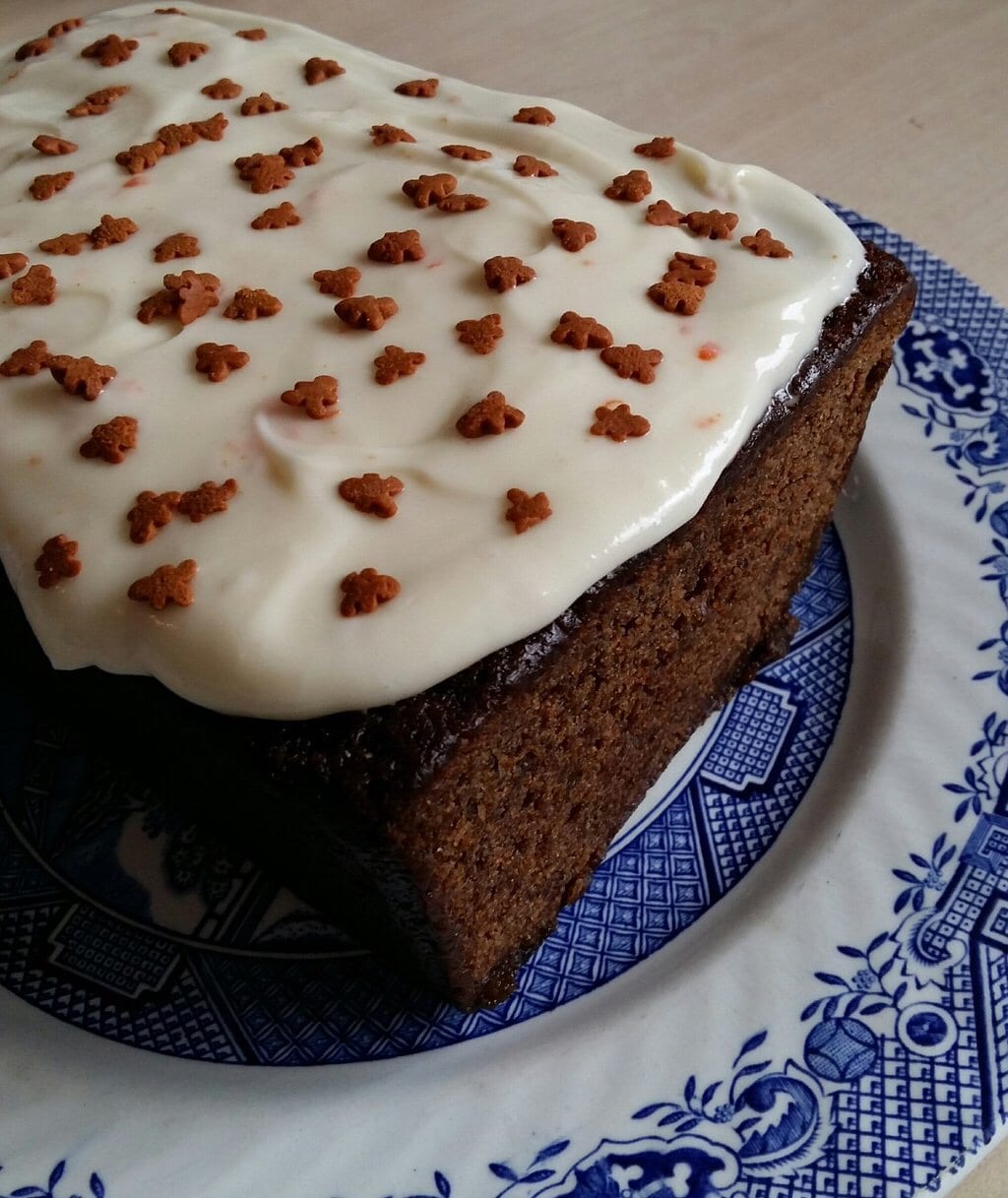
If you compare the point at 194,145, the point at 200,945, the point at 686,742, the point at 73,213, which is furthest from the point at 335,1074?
the point at 194,145

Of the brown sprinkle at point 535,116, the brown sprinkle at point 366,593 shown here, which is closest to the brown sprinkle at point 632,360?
the brown sprinkle at point 366,593

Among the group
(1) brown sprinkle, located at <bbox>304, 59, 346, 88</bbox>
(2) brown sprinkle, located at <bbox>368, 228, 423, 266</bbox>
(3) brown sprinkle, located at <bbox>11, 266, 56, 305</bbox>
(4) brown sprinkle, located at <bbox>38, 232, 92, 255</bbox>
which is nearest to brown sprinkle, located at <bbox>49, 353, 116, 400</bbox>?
(3) brown sprinkle, located at <bbox>11, 266, 56, 305</bbox>

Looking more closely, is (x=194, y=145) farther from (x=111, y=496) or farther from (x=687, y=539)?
(x=687, y=539)

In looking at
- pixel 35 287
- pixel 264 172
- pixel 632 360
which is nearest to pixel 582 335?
pixel 632 360

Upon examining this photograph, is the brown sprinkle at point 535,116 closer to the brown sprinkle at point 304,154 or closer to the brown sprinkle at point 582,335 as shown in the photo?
the brown sprinkle at point 304,154

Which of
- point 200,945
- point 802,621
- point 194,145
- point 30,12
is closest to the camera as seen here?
point 200,945
